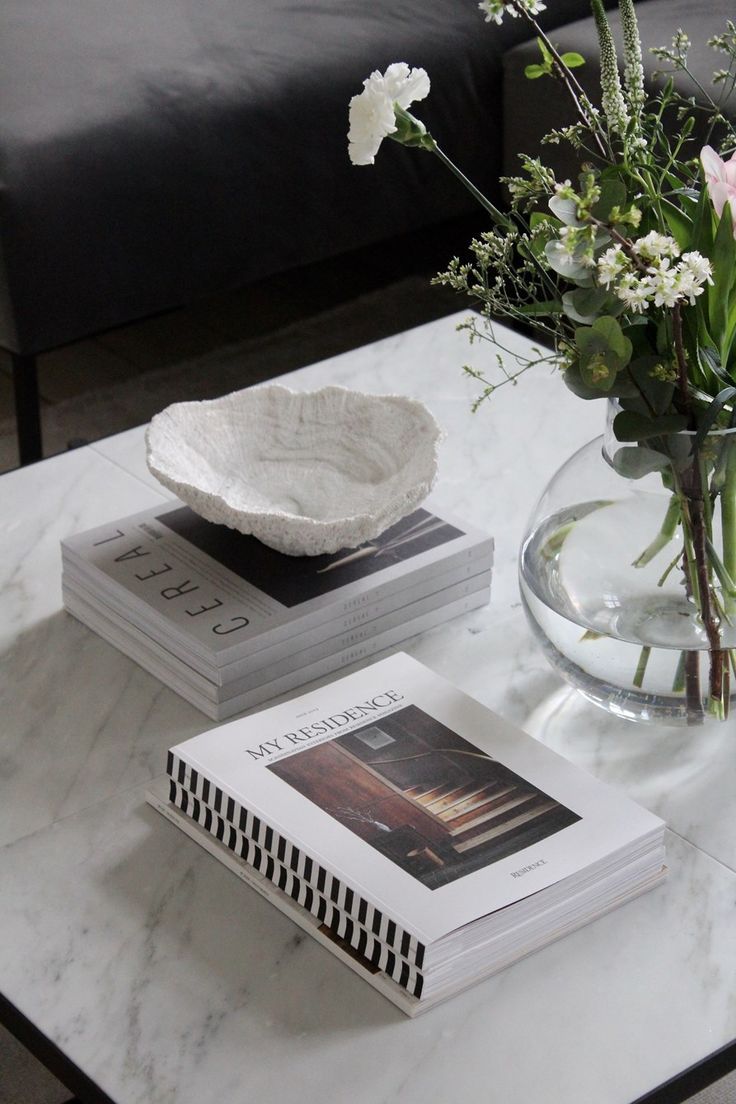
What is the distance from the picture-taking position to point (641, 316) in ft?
2.64

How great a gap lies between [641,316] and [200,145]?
4.03ft

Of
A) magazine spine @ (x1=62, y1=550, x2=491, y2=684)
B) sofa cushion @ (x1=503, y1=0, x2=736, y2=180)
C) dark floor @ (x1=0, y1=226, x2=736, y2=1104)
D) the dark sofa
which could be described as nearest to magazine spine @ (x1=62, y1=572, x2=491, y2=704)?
magazine spine @ (x1=62, y1=550, x2=491, y2=684)

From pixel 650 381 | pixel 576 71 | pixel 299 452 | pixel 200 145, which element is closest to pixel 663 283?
pixel 650 381

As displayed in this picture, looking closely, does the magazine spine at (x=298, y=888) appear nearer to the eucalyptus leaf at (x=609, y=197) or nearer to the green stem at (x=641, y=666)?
the green stem at (x=641, y=666)

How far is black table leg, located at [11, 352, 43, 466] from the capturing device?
1.88m

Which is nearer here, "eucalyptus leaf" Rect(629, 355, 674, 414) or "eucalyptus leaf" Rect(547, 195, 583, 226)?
"eucalyptus leaf" Rect(547, 195, 583, 226)

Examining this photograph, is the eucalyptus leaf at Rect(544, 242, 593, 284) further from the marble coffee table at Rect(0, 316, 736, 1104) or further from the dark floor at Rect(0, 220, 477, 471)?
the dark floor at Rect(0, 220, 477, 471)

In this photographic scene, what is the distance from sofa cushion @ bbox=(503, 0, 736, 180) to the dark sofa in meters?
0.01

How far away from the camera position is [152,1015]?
2.41 ft

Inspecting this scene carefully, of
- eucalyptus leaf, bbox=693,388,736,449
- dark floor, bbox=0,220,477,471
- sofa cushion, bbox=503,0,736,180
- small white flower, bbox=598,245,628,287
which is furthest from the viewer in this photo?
dark floor, bbox=0,220,477,471

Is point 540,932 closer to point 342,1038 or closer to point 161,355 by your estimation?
point 342,1038

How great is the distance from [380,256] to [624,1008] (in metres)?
1.91

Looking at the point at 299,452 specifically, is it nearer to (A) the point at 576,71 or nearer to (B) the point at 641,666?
(B) the point at 641,666

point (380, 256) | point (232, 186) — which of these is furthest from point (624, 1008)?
point (380, 256)
